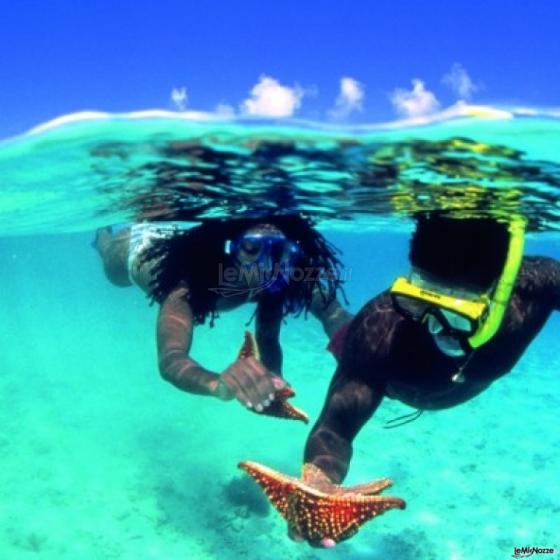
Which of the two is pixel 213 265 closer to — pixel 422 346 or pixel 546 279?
pixel 422 346

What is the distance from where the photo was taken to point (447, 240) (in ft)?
18.7

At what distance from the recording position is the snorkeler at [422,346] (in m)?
3.81

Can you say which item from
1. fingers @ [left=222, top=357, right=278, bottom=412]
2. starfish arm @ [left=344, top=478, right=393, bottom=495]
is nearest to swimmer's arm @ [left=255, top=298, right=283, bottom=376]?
fingers @ [left=222, top=357, right=278, bottom=412]

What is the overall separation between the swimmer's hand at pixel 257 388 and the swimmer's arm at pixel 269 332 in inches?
130

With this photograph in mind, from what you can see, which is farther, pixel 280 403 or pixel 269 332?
pixel 269 332

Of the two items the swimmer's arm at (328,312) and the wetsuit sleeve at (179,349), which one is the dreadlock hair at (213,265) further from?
the wetsuit sleeve at (179,349)

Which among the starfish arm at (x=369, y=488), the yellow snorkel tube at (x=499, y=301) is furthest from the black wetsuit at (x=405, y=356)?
the starfish arm at (x=369, y=488)

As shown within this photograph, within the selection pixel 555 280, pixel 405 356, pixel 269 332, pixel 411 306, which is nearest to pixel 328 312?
pixel 269 332

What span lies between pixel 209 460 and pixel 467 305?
1016 centimetres

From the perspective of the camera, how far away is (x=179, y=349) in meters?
6.77

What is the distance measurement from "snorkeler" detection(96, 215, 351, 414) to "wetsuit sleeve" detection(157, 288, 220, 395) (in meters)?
0.01

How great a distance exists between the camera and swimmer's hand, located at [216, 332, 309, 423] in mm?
5070

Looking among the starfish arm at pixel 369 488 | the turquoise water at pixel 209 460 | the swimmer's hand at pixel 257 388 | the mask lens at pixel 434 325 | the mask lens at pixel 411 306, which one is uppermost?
the mask lens at pixel 411 306

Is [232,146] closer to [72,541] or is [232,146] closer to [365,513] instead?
[365,513]
